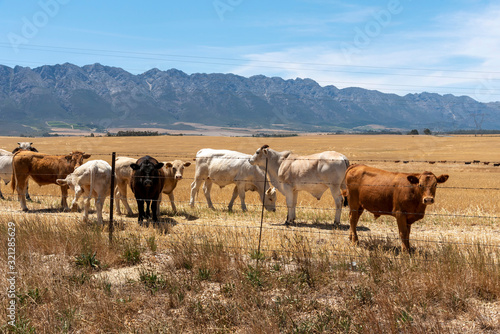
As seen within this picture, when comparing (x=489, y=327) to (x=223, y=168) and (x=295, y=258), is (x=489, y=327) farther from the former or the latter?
(x=223, y=168)

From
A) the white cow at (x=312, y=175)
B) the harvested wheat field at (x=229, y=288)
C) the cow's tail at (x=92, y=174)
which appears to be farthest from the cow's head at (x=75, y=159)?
the white cow at (x=312, y=175)

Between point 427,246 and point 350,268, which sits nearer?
point 350,268

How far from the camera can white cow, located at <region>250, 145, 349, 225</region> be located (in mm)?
13398

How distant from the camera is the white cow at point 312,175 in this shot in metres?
13.4

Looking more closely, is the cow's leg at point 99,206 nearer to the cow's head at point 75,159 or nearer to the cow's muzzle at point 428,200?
the cow's head at point 75,159

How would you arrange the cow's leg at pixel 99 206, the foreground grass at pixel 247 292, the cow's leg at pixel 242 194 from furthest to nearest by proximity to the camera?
the cow's leg at pixel 242 194
the cow's leg at pixel 99 206
the foreground grass at pixel 247 292

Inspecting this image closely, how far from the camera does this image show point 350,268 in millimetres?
7473

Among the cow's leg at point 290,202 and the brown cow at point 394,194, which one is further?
the cow's leg at point 290,202

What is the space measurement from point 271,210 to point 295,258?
774cm

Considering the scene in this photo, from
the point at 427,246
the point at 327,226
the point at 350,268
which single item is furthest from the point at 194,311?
the point at 327,226

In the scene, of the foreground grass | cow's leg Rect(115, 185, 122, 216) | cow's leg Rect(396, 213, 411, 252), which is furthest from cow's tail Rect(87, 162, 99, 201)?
cow's leg Rect(396, 213, 411, 252)

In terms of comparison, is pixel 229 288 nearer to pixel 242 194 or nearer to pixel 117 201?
pixel 117 201

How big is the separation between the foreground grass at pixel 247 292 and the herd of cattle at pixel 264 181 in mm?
1600

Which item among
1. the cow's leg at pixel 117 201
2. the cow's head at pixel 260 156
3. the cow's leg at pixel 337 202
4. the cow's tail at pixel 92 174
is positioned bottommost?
the cow's leg at pixel 117 201
